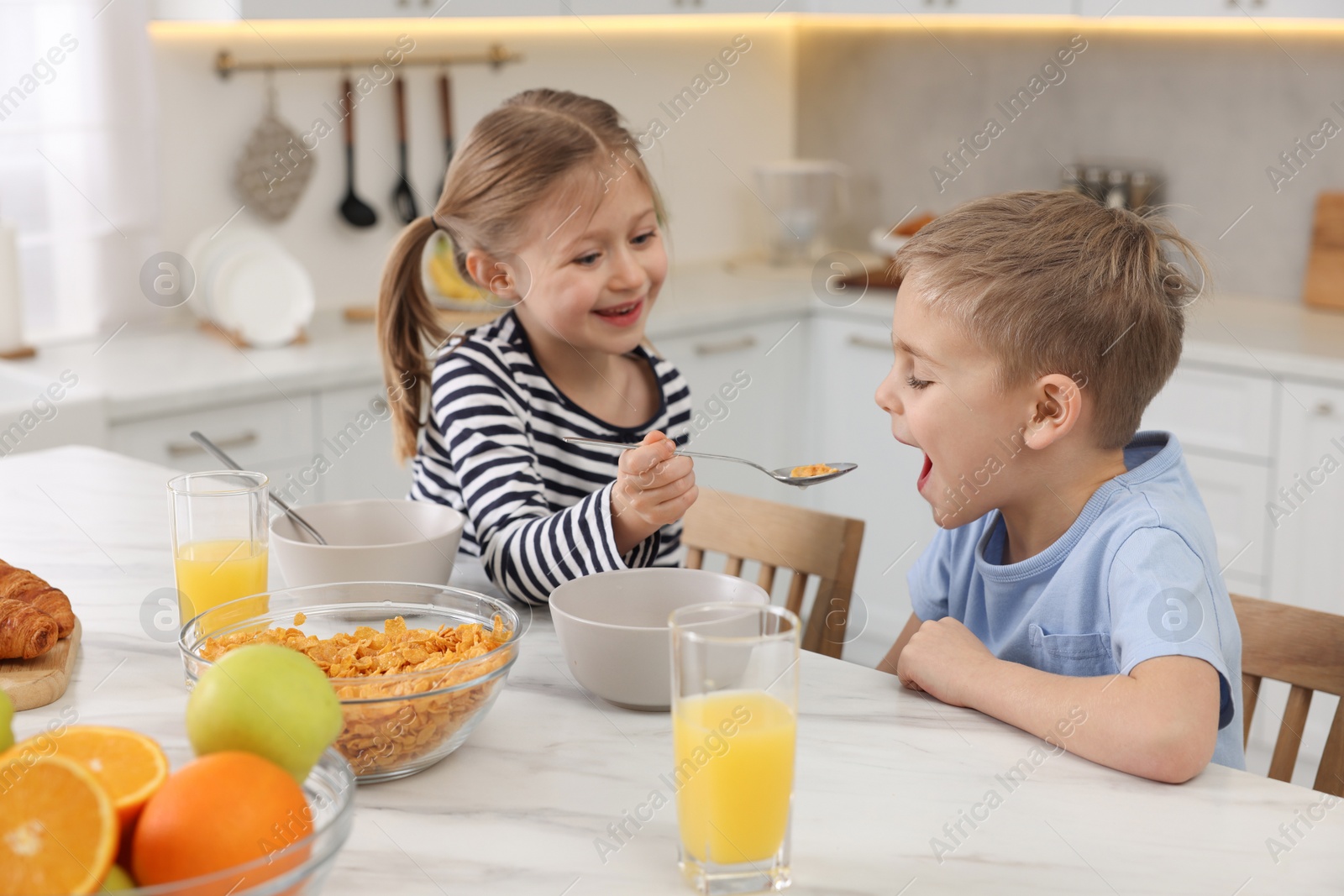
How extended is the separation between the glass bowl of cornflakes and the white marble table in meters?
0.03

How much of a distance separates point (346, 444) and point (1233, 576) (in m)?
1.66

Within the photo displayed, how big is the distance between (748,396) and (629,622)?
1936mm

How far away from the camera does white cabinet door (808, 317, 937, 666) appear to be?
115 inches

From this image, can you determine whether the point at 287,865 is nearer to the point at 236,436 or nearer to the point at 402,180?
the point at 236,436

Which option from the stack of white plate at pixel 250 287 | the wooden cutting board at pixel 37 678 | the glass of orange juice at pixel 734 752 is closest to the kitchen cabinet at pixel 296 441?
the stack of white plate at pixel 250 287

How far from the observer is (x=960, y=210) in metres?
1.18

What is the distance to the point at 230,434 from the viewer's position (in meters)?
2.18

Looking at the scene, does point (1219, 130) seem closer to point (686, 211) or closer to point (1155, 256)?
point (686, 211)

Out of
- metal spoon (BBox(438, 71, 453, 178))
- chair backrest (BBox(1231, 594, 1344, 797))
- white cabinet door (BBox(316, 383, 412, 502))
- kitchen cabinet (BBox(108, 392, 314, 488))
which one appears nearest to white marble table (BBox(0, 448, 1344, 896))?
chair backrest (BBox(1231, 594, 1344, 797))

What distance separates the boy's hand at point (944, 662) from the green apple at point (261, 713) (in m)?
0.47

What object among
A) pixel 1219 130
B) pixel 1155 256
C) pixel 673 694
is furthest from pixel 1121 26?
pixel 673 694

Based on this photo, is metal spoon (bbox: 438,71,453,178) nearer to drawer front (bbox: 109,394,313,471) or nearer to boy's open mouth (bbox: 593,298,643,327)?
drawer front (bbox: 109,394,313,471)

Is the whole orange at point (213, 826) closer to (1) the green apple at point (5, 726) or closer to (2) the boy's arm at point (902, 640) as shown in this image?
(1) the green apple at point (5, 726)

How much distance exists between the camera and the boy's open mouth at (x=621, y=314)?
1.44m
